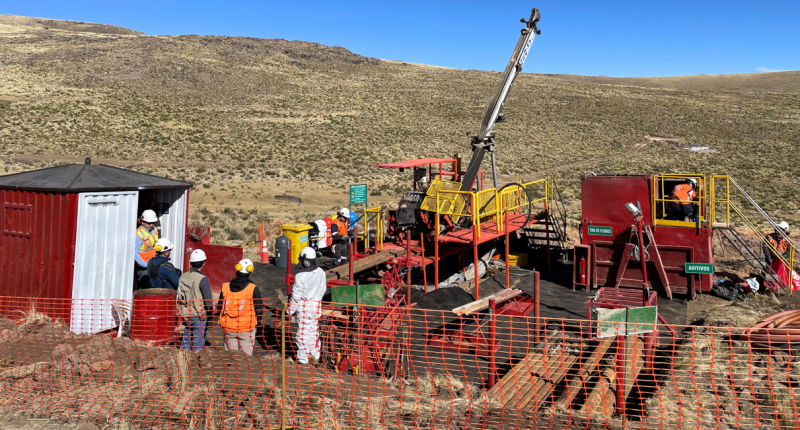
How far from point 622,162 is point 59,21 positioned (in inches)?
6253

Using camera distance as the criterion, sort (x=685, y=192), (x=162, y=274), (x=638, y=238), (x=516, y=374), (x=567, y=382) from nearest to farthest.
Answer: (x=567, y=382) → (x=516, y=374) → (x=162, y=274) → (x=638, y=238) → (x=685, y=192)

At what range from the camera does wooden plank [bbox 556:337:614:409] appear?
20.2 feet

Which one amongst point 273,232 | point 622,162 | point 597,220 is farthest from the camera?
point 622,162

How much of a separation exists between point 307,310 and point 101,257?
3.46 m

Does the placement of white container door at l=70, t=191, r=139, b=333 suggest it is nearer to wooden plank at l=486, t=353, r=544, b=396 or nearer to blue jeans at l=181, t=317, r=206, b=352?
blue jeans at l=181, t=317, r=206, b=352

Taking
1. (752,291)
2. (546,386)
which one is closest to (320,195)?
(752,291)

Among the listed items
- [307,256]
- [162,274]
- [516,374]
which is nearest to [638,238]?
[516,374]

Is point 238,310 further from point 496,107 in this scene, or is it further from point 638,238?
point 496,107

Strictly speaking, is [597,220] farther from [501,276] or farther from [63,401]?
[63,401]

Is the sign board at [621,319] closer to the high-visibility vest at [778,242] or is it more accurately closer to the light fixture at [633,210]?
the light fixture at [633,210]

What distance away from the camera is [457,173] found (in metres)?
14.6

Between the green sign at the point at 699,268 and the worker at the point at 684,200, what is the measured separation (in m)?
1.10


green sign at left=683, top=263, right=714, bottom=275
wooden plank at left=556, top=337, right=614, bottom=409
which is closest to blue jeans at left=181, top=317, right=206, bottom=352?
wooden plank at left=556, top=337, right=614, bottom=409

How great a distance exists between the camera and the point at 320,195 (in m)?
31.8
